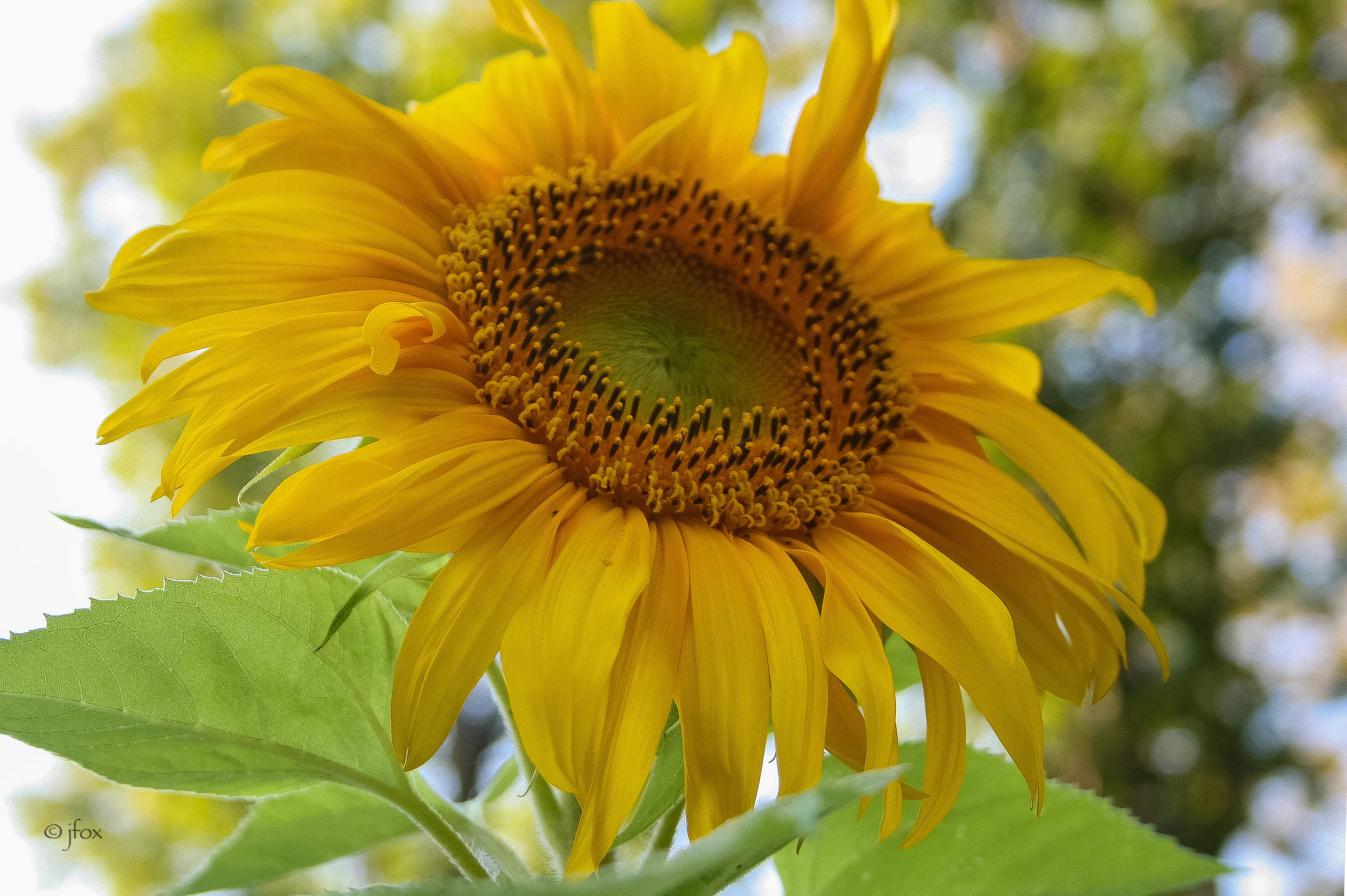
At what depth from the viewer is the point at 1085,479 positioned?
0.79m

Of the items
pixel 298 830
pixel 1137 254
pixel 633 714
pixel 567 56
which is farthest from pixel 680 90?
pixel 1137 254

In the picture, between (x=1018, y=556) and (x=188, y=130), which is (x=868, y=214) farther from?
(x=188, y=130)

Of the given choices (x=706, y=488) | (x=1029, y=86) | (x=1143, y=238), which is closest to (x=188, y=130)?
(x=1029, y=86)

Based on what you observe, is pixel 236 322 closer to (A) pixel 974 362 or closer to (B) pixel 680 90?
(B) pixel 680 90

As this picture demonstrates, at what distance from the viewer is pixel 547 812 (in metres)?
0.63

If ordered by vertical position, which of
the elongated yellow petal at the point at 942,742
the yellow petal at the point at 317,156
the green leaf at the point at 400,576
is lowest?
the elongated yellow petal at the point at 942,742

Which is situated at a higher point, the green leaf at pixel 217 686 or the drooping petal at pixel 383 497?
the drooping petal at pixel 383 497

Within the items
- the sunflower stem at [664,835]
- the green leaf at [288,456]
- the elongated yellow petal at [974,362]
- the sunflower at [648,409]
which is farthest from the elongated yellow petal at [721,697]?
the elongated yellow petal at [974,362]

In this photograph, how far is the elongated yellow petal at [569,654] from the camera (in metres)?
0.50

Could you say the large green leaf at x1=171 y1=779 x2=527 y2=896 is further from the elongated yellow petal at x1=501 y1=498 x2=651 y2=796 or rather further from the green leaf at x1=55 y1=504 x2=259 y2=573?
the elongated yellow petal at x1=501 y1=498 x2=651 y2=796

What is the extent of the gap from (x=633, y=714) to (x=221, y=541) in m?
0.34

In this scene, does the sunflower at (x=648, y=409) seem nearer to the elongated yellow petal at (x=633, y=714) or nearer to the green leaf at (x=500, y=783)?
the elongated yellow petal at (x=633, y=714)

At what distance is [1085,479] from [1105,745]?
352cm

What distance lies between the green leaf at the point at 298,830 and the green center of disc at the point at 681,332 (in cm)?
37
